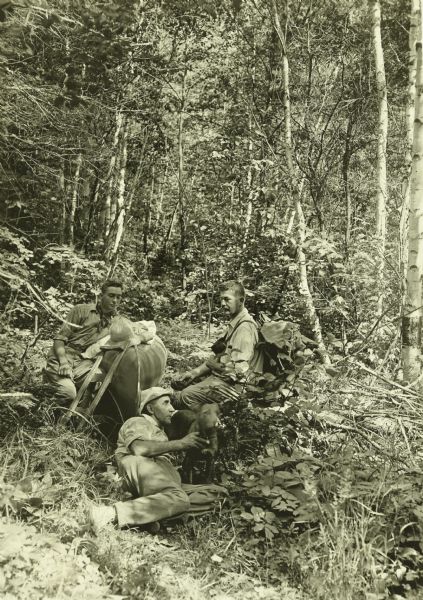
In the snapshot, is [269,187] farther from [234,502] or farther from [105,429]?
[234,502]

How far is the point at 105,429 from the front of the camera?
201 inches

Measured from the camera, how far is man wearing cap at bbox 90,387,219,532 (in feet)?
12.2

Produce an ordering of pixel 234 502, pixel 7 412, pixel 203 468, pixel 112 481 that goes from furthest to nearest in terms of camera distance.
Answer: pixel 7 412, pixel 203 468, pixel 112 481, pixel 234 502

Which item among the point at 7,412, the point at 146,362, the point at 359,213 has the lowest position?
the point at 7,412

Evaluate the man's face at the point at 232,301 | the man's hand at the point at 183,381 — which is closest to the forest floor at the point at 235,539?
the man's hand at the point at 183,381

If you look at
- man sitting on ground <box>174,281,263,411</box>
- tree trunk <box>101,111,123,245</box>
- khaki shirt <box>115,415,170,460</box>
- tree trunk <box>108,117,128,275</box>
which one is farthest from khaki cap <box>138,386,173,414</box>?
tree trunk <box>101,111,123,245</box>

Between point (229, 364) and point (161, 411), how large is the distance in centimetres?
66

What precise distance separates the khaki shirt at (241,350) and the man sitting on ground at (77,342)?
136cm

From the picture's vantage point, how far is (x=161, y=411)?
174 inches

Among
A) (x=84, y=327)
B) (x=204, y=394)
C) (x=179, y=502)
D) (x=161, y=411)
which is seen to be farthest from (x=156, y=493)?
(x=84, y=327)

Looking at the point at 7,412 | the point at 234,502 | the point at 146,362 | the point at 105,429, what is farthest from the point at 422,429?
the point at 7,412

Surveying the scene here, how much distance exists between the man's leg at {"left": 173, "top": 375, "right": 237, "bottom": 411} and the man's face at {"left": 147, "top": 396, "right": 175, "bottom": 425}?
23cm

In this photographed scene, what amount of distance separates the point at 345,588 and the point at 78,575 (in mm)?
1408

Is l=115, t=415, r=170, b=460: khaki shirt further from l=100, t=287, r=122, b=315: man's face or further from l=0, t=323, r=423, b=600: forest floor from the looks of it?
l=100, t=287, r=122, b=315: man's face
